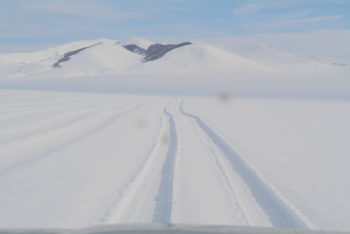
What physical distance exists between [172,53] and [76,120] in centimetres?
8337

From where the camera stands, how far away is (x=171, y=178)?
546 centimetres

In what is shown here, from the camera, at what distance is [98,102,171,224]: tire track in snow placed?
400cm

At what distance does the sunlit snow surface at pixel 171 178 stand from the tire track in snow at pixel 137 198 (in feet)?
0.04

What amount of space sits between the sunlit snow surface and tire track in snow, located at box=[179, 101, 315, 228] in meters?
0.01

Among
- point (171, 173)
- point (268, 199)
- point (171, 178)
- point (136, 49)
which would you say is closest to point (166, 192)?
point (171, 178)

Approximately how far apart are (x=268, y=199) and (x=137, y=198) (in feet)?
5.88

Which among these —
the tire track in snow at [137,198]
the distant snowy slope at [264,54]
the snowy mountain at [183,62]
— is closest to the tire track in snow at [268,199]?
the tire track in snow at [137,198]

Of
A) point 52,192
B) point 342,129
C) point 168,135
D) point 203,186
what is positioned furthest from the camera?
point 342,129

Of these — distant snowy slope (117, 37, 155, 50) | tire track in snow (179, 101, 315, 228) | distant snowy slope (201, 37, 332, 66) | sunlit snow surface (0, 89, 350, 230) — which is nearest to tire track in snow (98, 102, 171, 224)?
sunlit snow surface (0, 89, 350, 230)

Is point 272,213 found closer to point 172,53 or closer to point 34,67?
point 172,53

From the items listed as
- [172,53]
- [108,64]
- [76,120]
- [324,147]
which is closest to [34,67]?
[108,64]

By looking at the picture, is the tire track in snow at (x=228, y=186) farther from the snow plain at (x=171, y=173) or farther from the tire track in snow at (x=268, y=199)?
the tire track in snow at (x=268, y=199)

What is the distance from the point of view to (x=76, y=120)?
1221cm

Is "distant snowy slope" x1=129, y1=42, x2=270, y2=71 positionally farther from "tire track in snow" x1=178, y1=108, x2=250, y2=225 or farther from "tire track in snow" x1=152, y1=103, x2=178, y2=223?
"tire track in snow" x1=152, y1=103, x2=178, y2=223
